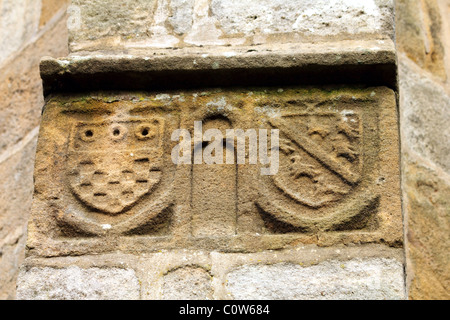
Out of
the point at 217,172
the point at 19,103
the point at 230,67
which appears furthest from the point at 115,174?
the point at 19,103

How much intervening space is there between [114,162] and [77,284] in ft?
1.02

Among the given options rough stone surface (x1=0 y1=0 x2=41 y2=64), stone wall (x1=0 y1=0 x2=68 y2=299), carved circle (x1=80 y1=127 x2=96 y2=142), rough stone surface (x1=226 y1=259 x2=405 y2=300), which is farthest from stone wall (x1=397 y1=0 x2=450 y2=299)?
rough stone surface (x1=0 y1=0 x2=41 y2=64)

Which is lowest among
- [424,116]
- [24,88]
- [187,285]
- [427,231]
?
[187,285]

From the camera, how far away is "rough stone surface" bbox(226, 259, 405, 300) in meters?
1.32

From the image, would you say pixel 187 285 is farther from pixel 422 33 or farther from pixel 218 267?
pixel 422 33

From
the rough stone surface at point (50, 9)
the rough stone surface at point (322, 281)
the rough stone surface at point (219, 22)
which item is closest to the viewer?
the rough stone surface at point (322, 281)

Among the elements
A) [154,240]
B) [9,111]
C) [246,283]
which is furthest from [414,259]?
[9,111]

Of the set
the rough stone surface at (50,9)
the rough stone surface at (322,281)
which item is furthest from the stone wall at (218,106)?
the rough stone surface at (50,9)

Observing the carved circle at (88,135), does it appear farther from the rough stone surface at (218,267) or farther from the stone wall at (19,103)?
the stone wall at (19,103)

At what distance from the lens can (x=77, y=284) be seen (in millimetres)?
1381

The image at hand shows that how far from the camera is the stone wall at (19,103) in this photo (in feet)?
6.51

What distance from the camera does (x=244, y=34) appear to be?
1593mm

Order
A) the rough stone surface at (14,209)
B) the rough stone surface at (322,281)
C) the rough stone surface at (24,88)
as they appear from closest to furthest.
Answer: the rough stone surface at (322,281)
the rough stone surface at (14,209)
the rough stone surface at (24,88)

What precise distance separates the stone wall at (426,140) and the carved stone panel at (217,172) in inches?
19.7
